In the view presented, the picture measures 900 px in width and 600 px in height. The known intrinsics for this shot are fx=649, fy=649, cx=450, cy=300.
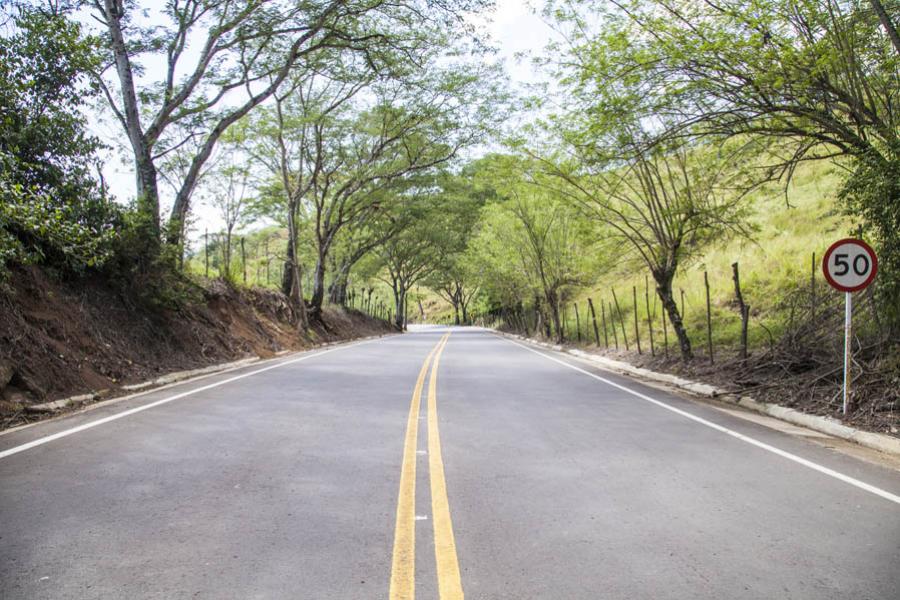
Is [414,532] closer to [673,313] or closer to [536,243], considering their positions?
[673,313]

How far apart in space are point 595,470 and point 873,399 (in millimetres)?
5255

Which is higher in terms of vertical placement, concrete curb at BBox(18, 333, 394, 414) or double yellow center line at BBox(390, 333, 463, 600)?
concrete curb at BBox(18, 333, 394, 414)

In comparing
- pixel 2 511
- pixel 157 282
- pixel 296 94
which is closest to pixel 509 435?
pixel 2 511

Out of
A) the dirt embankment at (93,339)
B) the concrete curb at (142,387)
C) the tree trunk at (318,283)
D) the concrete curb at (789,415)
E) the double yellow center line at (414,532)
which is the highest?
the tree trunk at (318,283)

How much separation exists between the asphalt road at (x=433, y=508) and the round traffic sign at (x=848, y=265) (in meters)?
2.40

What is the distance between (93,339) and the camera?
38.0 ft

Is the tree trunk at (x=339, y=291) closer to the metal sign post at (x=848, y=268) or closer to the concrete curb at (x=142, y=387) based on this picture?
the concrete curb at (x=142, y=387)

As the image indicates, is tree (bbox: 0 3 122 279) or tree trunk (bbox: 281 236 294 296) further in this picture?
tree trunk (bbox: 281 236 294 296)

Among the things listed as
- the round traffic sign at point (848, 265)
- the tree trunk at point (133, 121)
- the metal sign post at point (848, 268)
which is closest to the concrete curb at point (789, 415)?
the metal sign post at point (848, 268)

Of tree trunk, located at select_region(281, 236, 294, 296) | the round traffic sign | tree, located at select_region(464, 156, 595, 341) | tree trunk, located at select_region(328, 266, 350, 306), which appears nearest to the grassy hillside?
tree, located at select_region(464, 156, 595, 341)

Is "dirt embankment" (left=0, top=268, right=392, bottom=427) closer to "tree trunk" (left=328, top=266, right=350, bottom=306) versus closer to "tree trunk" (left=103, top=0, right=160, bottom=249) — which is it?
"tree trunk" (left=103, top=0, right=160, bottom=249)

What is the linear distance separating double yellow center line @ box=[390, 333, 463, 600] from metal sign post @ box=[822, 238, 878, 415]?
19.5ft

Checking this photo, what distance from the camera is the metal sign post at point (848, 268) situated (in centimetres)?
880

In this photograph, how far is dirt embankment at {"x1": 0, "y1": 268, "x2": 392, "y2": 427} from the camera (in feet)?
29.7
